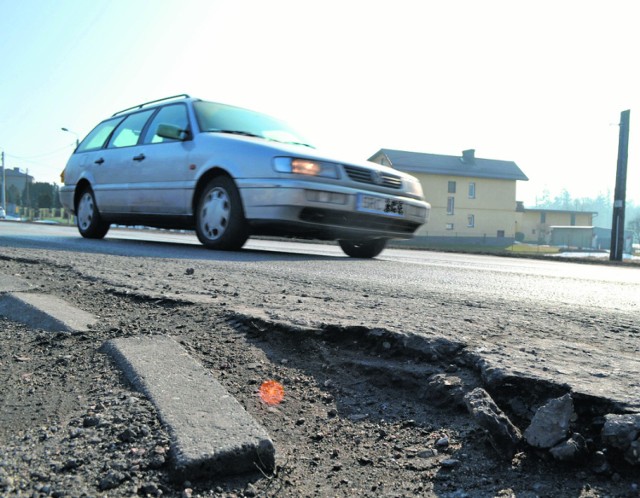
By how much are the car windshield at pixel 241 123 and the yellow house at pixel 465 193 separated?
138ft

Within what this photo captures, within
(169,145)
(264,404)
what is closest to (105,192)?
(169,145)

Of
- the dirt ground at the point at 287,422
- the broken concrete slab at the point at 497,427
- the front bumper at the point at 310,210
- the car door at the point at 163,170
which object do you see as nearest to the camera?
the dirt ground at the point at 287,422

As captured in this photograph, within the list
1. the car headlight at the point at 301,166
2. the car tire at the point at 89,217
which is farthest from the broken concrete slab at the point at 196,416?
the car tire at the point at 89,217

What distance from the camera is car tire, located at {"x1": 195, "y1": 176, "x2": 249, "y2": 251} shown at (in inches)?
219

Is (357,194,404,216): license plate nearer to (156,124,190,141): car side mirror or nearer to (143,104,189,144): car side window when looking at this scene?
(156,124,190,141): car side mirror

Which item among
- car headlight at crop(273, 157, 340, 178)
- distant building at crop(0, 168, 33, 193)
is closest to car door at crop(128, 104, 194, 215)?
car headlight at crop(273, 157, 340, 178)

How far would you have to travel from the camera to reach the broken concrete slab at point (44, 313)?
7.07 feet

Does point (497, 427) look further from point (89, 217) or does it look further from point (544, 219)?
point (544, 219)

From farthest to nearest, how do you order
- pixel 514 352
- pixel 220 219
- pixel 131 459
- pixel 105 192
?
pixel 105 192
pixel 220 219
pixel 514 352
pixel 131 459

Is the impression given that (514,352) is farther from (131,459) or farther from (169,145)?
(169,145)

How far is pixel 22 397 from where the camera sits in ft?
5.03

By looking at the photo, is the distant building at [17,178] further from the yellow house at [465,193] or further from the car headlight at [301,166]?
the car headlight at [301,166]

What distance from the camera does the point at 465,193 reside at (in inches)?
1986

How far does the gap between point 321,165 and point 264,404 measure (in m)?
3.98
